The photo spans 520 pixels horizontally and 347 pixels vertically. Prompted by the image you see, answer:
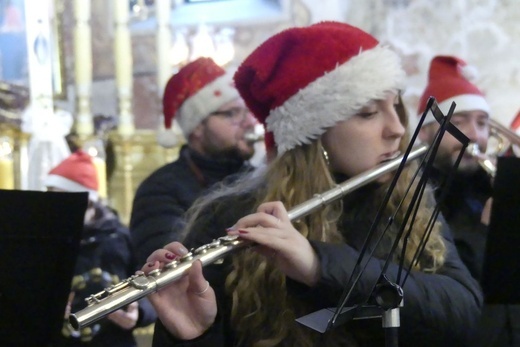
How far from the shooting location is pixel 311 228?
1.55 metres

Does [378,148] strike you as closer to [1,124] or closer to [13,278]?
[13,278]

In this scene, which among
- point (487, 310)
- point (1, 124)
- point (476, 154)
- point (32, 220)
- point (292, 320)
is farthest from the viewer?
point (1, 124)

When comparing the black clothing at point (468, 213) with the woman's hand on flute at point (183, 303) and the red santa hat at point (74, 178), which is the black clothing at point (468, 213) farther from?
the red santa hat at point (74, 178)

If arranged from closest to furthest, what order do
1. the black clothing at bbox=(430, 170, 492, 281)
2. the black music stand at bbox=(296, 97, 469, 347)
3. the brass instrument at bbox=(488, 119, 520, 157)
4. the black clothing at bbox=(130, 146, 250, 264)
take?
the black music stand at bbox=(296, 97, 469, 347)
the black clothing at bbox=(430, 170, 492, 281)
the black clothing at bbox=(130, 146, 250, 264)
the brass instrument at bbox=(488, 119, 520, 157)

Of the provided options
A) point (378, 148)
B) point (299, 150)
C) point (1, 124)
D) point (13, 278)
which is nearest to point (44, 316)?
point (13, 278)

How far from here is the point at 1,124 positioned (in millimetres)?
3436

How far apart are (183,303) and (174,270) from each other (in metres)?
0.08

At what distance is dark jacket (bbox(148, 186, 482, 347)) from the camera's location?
1.37 meters

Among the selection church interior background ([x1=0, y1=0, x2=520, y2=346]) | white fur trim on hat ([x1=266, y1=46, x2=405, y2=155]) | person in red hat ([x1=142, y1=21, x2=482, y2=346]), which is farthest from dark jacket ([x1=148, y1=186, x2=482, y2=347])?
church interior background ([x1=0, y1=0, x2=520, y2=346])

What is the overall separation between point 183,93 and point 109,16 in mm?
913

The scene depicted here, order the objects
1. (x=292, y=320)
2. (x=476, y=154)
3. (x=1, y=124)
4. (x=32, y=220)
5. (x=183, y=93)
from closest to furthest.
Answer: (x=292, y=320) → (x=32, y=220) → (x=476, y=154) → (x=183, y=93) → (x=1, y=124)

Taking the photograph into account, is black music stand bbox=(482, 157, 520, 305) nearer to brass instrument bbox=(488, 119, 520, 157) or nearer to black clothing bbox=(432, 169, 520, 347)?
black clothing bbox=(432, 169, 520, 347)

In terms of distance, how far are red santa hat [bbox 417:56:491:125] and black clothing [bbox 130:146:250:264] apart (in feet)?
2.33

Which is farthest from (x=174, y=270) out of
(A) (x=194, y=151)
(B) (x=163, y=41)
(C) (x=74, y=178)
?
(B) (x=163, y=41)
